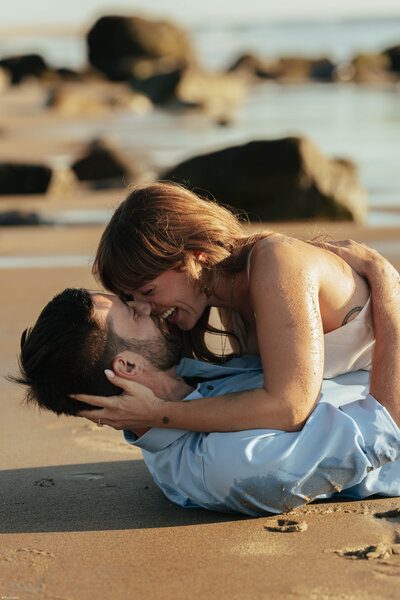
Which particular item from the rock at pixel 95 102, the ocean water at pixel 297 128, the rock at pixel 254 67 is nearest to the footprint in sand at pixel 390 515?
the ocean water at pixel 297 128

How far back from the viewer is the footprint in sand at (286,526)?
9.46 ft

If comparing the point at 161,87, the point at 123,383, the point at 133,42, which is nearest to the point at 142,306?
the point at 123,383

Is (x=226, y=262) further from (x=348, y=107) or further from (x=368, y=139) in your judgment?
(x=348, y=107)

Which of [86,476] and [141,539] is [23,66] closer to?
[86,476]

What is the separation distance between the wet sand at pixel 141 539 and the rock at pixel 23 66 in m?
32.7

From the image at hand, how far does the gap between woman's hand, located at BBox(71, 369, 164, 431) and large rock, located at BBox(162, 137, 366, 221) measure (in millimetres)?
6147

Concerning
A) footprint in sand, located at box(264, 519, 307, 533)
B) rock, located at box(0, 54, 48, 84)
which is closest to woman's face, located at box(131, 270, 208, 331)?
footprint in sand, located at box(264, 519, 307, 533)

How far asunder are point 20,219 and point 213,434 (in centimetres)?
649

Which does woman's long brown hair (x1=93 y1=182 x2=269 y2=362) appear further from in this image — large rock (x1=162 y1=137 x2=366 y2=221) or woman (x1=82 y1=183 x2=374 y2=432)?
large rock (x1=162 y1=137 x2=366 y2=221)

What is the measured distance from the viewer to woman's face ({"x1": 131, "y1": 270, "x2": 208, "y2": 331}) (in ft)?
10.9

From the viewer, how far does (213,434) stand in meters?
3.05

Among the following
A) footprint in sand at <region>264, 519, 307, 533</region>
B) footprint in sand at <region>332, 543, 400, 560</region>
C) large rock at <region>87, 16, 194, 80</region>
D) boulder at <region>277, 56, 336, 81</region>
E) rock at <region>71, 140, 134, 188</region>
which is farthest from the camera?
large rock at <region>87, 16, 194, 80</region>

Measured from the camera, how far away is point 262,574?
8.45 ft

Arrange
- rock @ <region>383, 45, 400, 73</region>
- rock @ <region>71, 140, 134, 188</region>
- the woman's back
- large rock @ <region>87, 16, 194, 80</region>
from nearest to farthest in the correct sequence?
the woman's back, rock @ <region>71, 140, 134, 188</region>, rock @ <region>383, 45, 400, 73</region>, large rock @ <region>87, 16, 194, 80</region>
